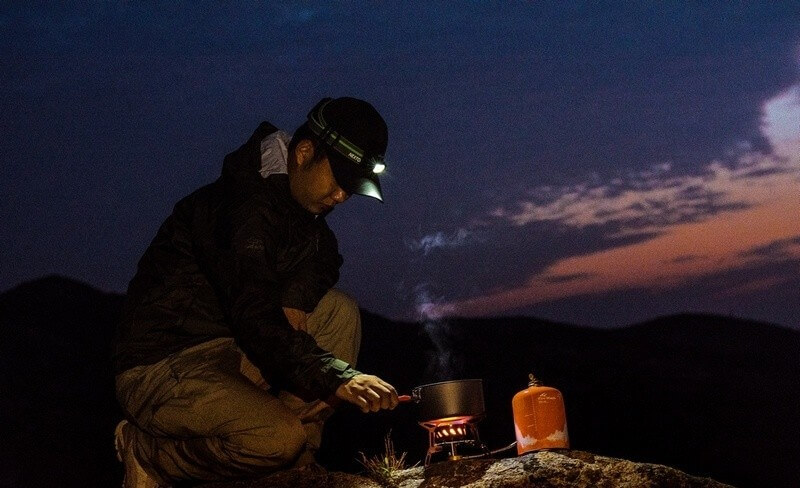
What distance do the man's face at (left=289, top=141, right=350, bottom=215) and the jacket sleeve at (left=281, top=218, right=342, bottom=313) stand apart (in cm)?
29

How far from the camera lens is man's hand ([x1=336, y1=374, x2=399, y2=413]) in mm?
3270

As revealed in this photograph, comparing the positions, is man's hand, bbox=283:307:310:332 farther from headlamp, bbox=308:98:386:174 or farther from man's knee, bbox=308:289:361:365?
headlamp, bbox=308:98:386:174

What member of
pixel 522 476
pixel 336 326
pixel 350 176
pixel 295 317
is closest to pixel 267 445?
pixel 295 317

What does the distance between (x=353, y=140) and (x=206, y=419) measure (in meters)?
1.68

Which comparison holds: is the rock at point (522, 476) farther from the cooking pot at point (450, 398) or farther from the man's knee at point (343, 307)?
the man's knee at point (343, 307)

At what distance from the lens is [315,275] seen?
4430 millimetres

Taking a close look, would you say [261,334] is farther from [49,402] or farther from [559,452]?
[49,402]

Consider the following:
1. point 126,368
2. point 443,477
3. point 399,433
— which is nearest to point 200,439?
point 126,368

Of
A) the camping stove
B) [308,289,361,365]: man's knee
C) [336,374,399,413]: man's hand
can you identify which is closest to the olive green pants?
[308,289,361,365]: man's knee

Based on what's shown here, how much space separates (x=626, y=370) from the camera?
1608 centimetres

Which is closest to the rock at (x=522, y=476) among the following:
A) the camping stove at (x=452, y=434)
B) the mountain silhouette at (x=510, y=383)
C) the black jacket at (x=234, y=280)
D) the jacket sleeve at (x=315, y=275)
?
the camping stove at (x=452, y=434)

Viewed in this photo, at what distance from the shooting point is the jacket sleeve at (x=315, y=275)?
14.1 ft

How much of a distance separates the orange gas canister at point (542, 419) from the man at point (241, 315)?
1.15 m

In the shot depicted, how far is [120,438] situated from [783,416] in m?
13.8
